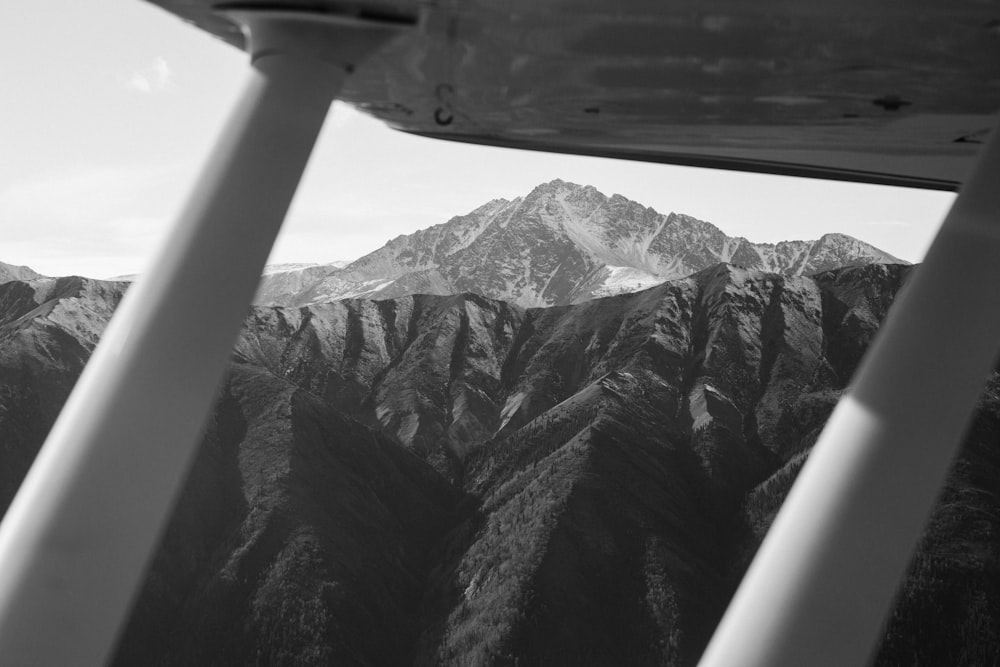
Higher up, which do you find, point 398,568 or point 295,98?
point 295,98

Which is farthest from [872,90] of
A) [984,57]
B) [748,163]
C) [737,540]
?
[737,540]

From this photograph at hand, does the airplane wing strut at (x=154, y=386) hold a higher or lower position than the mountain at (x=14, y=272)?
lower

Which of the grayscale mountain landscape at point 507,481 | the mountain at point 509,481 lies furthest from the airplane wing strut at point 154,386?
the mountain at point 509,481

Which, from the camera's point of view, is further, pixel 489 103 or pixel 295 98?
pixel 489 103

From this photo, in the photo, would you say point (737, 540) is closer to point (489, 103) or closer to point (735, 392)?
point (735, 392)

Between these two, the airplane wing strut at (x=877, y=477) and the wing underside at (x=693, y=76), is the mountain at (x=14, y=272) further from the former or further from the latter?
the airplane wing strut at (x=877, y=477)

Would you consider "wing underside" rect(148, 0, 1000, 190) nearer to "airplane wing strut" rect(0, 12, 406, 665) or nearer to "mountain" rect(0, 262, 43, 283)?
"airplane wing strut" rect(0, 12, 406, 665)

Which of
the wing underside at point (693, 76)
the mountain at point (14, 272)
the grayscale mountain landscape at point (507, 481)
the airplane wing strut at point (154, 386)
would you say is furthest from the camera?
the mountain at point (14, 272)

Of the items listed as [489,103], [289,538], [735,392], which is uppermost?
[735,392]
